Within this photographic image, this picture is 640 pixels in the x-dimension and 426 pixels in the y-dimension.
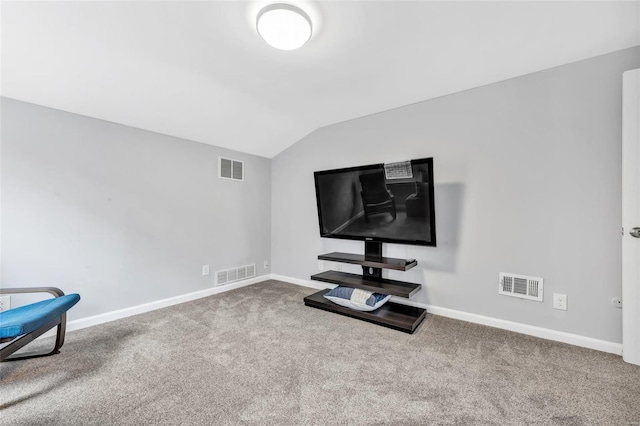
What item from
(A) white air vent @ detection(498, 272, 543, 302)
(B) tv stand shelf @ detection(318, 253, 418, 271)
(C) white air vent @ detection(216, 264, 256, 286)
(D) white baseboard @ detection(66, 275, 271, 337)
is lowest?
(D) white baseboard @ detection(66, 275, 271, 337)

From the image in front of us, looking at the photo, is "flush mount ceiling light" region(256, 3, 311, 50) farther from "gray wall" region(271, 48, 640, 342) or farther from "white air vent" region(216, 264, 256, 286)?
"white air vent" region(216, 264, 256, 286)

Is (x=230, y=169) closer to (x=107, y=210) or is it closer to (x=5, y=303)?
(x=107, y=210)

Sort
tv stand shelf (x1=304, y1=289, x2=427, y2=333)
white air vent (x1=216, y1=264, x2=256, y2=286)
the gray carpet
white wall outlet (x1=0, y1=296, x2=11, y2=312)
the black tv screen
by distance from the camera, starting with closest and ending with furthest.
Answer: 1. the gray carpet
2. white wall outlet (x1=0, y1=296, x2=11, y2=312)
3. tv stand shelf (x1=304, y1=289, x2=427, y2=333)
4. the black tv screen
5. white air vent (x1=216, y1=264, x2=256, y2=286)

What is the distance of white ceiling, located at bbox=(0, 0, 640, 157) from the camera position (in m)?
1.59

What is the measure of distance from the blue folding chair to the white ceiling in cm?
166

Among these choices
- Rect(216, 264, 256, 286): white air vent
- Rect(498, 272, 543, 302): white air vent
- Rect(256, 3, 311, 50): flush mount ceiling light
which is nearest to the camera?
Rect(256, 3, 311, 50): flush mount ceiling light

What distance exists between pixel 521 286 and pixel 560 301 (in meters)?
0.26

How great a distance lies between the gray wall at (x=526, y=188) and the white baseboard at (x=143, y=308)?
2.15m

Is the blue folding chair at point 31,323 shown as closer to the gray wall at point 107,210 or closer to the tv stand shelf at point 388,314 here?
the gray wall at point 107,210

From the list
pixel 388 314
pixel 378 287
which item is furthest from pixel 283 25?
pixel 388 314

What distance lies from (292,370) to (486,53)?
2.69m

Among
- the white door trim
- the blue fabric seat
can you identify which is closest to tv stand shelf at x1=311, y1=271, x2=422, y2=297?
the white door trim

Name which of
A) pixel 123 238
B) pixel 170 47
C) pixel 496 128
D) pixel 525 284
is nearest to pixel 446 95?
pixel 496 128

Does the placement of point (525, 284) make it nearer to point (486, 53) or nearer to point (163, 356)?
point (486, 53)
